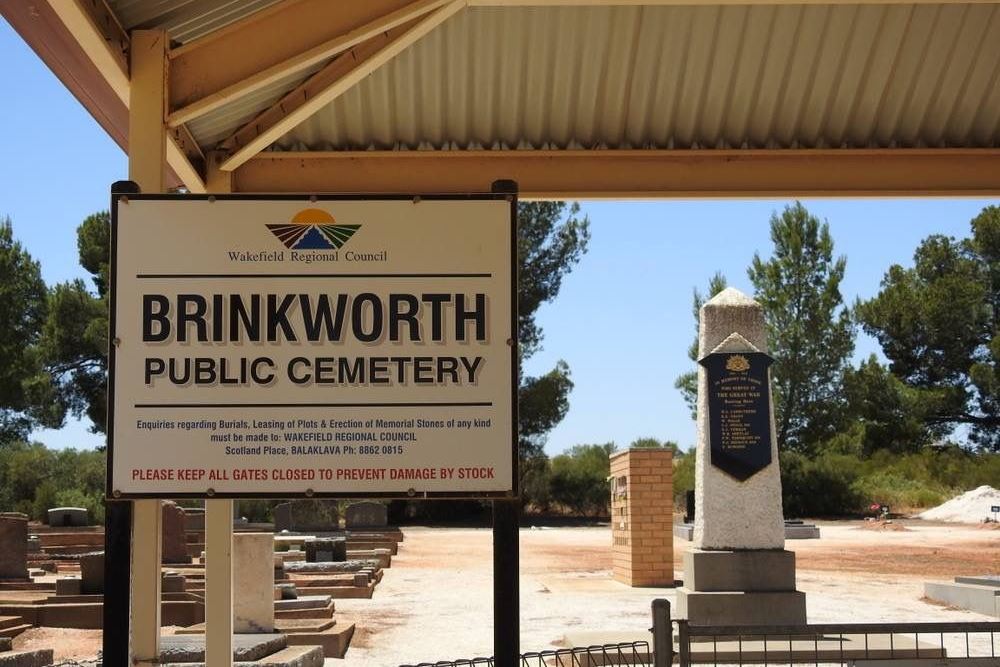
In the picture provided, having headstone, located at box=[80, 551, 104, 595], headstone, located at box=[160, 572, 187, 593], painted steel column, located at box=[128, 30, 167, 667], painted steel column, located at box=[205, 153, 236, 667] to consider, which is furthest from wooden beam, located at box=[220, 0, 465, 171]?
headstone, located at box=[80, 551, 104, 595]

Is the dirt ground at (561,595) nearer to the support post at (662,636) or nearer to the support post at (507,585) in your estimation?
the support post at (662,636)

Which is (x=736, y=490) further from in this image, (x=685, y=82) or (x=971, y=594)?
(x=685, y=82)

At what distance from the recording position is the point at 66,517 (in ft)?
107

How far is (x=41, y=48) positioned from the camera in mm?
5676

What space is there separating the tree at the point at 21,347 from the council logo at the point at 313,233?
49567mm

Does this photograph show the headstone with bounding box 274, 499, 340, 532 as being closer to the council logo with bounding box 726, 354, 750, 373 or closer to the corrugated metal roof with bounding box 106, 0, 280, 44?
the council logo with bounding box 726, 354, 750, 373

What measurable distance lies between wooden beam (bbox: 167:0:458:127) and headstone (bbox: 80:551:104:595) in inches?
433

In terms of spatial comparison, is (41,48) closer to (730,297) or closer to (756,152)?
(756,152)

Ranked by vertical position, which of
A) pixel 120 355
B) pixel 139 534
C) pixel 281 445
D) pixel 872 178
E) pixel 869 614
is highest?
pixel 872 178

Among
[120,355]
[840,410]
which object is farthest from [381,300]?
[840,410]

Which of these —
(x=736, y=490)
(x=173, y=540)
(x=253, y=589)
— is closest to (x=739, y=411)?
(x=736, y=490)

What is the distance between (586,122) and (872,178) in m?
1.78

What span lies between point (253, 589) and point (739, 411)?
584cm

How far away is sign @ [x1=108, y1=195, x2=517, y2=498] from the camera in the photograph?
486 centimetres
